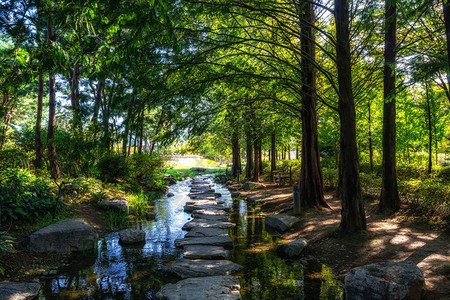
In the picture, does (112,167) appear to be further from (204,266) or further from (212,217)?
(204,266)

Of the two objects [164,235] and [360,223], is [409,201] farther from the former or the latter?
[164,235]

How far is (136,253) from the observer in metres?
5.84

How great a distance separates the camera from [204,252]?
5.57 m

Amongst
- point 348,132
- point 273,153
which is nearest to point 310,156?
point 348,132

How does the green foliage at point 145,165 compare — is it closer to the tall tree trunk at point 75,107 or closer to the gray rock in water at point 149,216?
the tall tree trunk at point 75,107

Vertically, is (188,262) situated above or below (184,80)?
below

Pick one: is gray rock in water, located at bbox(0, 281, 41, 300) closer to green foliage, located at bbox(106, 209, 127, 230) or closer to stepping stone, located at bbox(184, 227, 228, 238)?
stepping stone, located at bbox(184, 227, 228, 238)

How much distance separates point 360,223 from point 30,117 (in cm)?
3456

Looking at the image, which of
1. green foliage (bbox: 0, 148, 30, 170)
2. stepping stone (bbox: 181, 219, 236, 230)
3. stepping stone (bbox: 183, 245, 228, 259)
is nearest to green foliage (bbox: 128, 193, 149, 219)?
stepping stone (bbox: 181, 219, 236, 230)

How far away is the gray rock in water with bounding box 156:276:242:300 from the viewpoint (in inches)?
145

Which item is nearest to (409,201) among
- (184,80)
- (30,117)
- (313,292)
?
(313,292)

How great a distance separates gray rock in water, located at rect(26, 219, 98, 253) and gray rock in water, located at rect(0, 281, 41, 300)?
1.51 meters

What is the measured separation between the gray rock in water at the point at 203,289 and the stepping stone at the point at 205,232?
254 cm

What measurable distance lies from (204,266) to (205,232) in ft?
7.06
